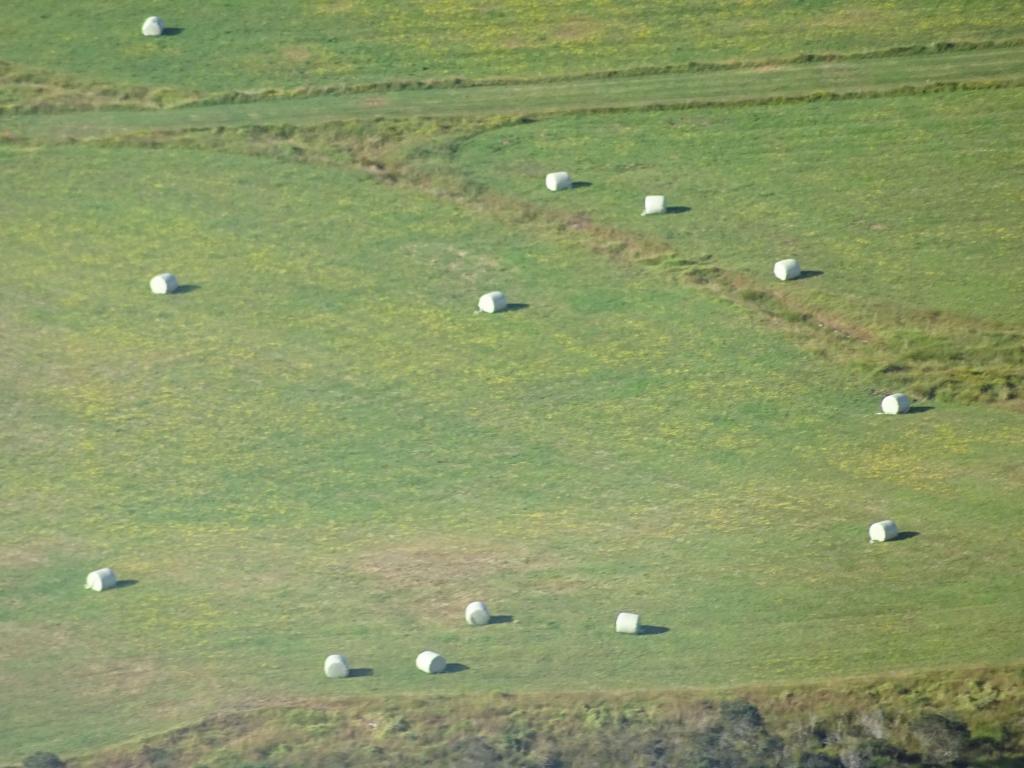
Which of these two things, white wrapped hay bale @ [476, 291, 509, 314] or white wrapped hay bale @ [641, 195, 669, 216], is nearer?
white wrapped hay bale @ [476, 291, 509, 314]

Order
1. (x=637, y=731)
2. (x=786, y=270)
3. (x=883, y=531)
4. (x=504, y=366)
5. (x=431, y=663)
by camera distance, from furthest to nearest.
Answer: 1. (x=786, y=270)
2. (x=504, y=366)
3. (x=883, y=531)
4. (x=431, y=663)
5. (x=637, y=731)

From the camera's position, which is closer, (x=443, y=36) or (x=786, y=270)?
(x=786, y=270)

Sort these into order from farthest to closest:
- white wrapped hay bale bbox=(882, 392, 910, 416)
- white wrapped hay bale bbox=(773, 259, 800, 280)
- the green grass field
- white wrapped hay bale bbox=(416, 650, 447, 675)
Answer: white wrapped hay bale bbox=(773, 259, 800, 280)
white wrapped hay bale bbox=(882, 392, 910, 416)
the green grass field
white wrapped hay bale bbox=(416, 650, 447, 675)

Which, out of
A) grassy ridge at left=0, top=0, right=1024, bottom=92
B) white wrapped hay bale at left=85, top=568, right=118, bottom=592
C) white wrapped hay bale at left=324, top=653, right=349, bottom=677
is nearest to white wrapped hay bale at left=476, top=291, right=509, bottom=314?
grassy ridge at left=0, top=0, right=1024, bottom=92

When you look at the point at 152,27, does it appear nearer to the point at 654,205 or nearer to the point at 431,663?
the point at 654,205

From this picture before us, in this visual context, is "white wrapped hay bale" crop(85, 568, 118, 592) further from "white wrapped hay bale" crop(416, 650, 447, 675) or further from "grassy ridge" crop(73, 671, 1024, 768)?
"white wrapped hay bale" crop(416, 650, 447, 675)

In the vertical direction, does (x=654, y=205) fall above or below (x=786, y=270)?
above

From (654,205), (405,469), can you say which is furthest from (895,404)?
(405,469)

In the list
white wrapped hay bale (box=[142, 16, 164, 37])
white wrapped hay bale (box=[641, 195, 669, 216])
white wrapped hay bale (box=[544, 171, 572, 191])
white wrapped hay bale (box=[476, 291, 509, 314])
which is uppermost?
white wrapped hay bale (box=[142, 16, 164, 37])
